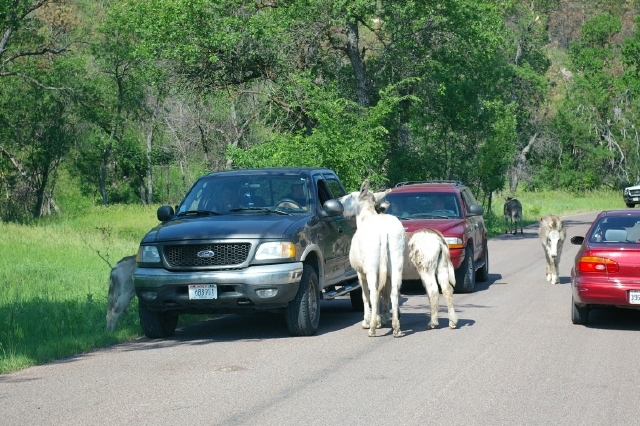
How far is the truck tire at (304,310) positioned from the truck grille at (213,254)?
82 centimetres

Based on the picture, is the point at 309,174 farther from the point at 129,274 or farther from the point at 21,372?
the point at 21,372

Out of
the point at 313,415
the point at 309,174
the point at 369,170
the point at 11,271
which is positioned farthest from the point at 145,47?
the point at 313,415

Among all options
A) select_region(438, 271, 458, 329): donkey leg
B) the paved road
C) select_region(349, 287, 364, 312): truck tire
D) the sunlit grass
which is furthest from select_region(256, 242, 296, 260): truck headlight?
the sunlit grass

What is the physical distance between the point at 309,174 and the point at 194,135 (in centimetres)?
4349

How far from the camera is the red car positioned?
12.4m

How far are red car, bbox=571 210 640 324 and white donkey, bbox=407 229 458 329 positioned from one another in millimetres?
1598

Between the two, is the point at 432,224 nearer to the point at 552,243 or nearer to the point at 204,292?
the point at 552,243

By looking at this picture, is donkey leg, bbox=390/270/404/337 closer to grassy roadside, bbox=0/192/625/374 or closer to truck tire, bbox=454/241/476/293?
grassy roadside, bbox=0/192/625/374

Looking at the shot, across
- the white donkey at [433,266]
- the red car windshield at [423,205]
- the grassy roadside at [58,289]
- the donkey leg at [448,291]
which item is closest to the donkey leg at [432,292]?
the white donkey at [433,266]

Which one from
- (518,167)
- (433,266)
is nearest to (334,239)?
(433,266)

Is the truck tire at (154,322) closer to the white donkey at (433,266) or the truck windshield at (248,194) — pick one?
the truck windshield at (248,194)

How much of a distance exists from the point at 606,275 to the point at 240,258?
4574 mm

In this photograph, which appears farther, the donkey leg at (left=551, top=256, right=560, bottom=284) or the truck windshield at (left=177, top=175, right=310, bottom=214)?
the donkey leg at (left=551, top=256, right=560, bottom=284)

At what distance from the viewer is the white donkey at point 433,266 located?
12.8m
